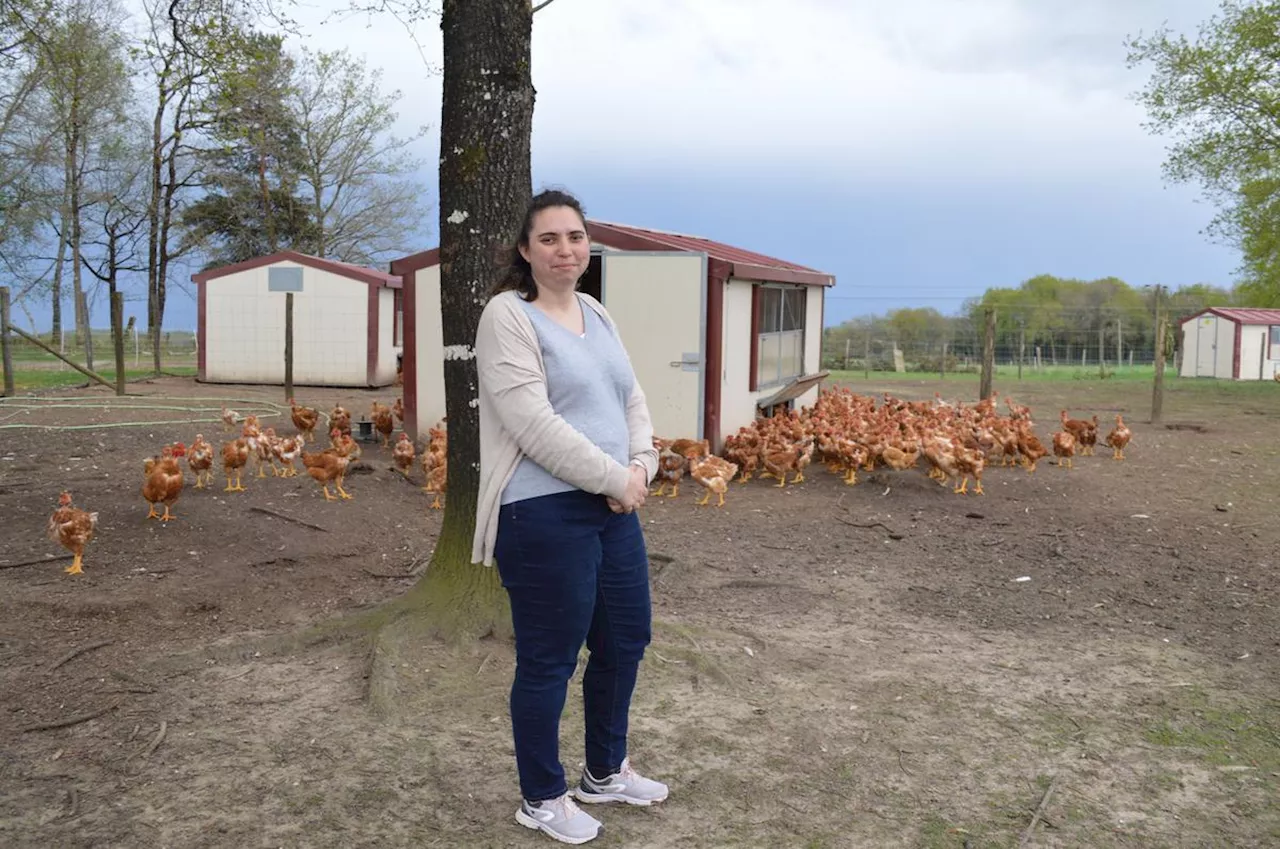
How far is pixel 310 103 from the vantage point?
37.8 m

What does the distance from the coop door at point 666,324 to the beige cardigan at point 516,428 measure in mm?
8349

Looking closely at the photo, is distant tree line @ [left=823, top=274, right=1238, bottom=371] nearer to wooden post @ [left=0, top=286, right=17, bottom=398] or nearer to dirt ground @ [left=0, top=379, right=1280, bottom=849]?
wooden post @ [left=0, top=286, right=17, bottom=398]

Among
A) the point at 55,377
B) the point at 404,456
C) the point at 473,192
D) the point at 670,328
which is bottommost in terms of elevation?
the point at 404,456

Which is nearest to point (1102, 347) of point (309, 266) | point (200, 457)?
point (309, 266)

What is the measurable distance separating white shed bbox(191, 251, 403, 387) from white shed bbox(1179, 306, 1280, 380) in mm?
28783

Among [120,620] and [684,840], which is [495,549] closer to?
[684,840]

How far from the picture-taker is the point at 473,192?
5.02 meters

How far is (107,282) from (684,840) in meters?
41.1

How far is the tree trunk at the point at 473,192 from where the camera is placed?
495cm

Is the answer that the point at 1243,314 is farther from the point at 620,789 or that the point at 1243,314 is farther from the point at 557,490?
the point at 557,490

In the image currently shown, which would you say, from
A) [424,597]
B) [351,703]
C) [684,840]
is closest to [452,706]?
[351,703]

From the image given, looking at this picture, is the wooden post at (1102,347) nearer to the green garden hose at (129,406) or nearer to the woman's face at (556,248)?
the green garden hose at (129,406)

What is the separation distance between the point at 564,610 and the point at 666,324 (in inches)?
340

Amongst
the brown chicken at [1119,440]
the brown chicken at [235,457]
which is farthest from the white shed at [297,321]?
the brown chicken at [1119,440]
